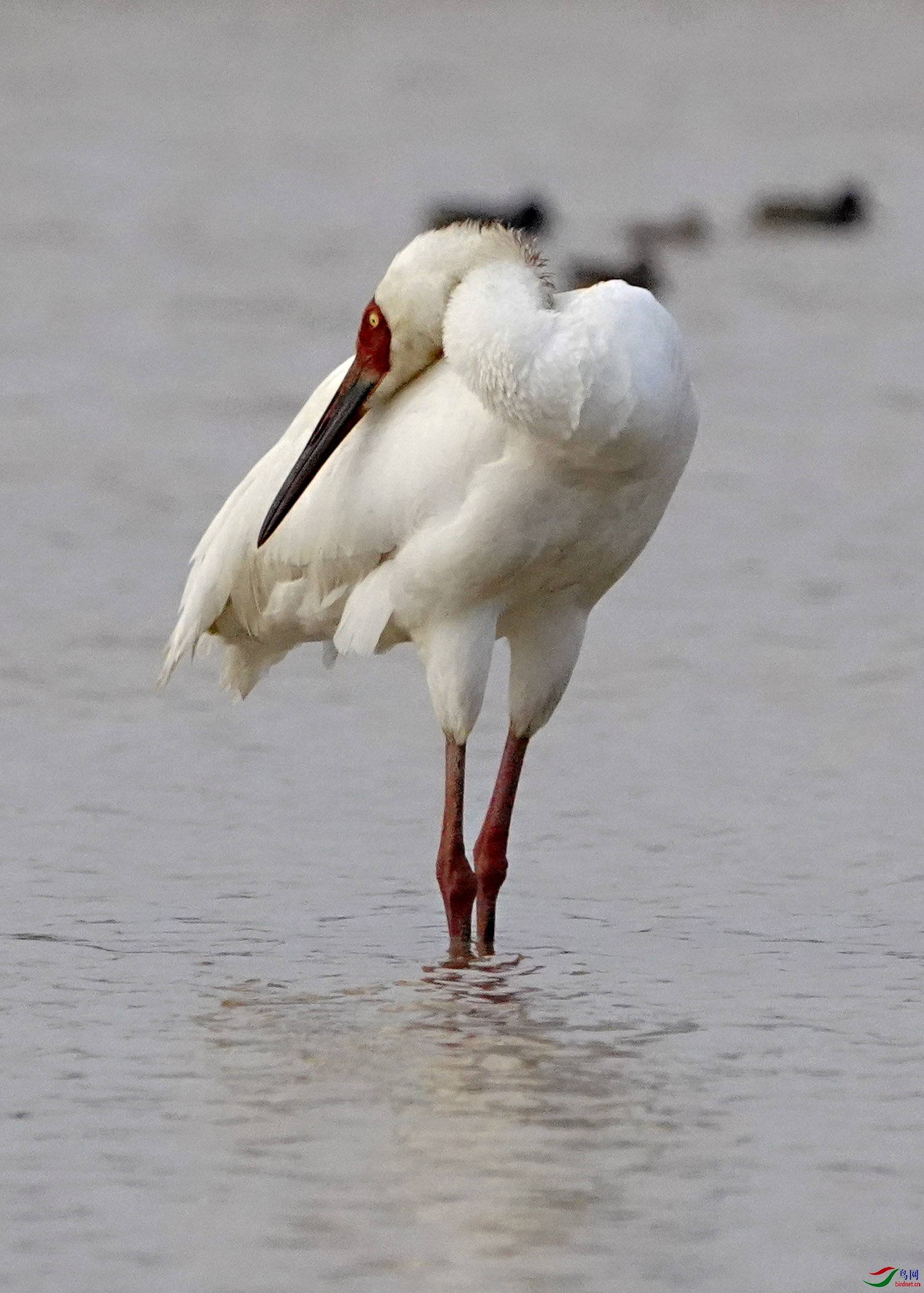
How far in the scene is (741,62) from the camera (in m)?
36.3

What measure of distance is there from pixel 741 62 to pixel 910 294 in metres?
17.2

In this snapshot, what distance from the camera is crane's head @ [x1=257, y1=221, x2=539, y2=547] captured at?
6.96m

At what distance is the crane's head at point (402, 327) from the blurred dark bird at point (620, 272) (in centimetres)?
1105

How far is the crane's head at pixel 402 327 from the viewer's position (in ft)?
22.8

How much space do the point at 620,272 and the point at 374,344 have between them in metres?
12.4

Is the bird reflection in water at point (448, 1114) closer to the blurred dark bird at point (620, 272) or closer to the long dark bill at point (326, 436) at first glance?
the long dark bill at point (326, 436)

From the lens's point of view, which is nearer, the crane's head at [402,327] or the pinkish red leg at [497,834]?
the crane's head at [402,327]

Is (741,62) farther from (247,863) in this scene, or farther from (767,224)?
(247,863)

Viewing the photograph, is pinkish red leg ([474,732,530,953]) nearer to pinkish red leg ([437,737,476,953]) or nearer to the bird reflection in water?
pinkish red leg ([437,737,476,953])

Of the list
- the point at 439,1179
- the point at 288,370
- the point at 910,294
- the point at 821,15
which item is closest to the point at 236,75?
the point at 821,15

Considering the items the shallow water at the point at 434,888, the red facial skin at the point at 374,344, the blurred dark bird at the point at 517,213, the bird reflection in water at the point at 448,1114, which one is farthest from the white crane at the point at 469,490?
the blurred dark bird at the point at 517,213

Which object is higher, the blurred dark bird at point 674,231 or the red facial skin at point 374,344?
the blurred dark bird at point 674,231

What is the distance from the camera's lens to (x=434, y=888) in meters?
7.77

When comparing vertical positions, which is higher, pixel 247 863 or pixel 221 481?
pixel 221 481
